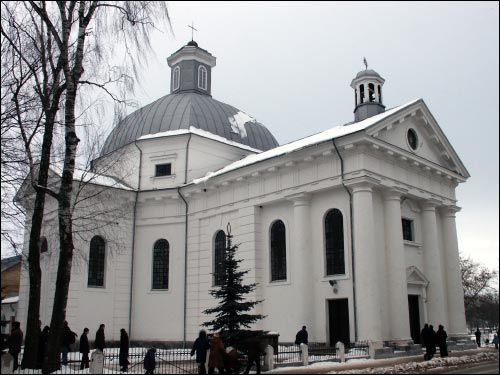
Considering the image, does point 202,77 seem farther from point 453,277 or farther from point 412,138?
point 453,277

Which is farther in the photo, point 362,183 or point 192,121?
point 192,121

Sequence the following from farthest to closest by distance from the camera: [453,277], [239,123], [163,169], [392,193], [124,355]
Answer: [239,123] < [163,169] < [453,277] < [392,193] < [124,355]

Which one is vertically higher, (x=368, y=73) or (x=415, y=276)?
(x=368, y=73)

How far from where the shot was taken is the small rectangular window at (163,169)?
1302 inches

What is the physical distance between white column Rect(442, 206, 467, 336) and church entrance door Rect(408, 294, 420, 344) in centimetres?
225

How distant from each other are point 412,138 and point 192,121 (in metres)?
14.3

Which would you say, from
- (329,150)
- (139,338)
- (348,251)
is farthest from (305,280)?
(139,338)

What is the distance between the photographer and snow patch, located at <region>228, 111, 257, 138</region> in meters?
36.8

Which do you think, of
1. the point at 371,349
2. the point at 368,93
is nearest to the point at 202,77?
the point at 368,93

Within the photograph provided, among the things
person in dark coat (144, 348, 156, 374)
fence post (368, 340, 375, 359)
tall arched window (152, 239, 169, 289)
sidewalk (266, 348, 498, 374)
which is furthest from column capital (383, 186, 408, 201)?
tall arched window (152, 239, 169, 289)

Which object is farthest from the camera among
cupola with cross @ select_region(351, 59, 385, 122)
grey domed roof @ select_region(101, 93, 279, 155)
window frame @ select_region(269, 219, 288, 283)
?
grey domed roof @ select_region(101, 93, 279, 155)

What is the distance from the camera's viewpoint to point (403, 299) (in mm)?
Result: 22844

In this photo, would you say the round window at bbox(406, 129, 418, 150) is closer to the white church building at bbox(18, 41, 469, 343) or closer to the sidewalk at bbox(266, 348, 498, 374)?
the white church building at bbox(18, 41, 469, 343)

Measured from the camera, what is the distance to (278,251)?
2633 centimetres
